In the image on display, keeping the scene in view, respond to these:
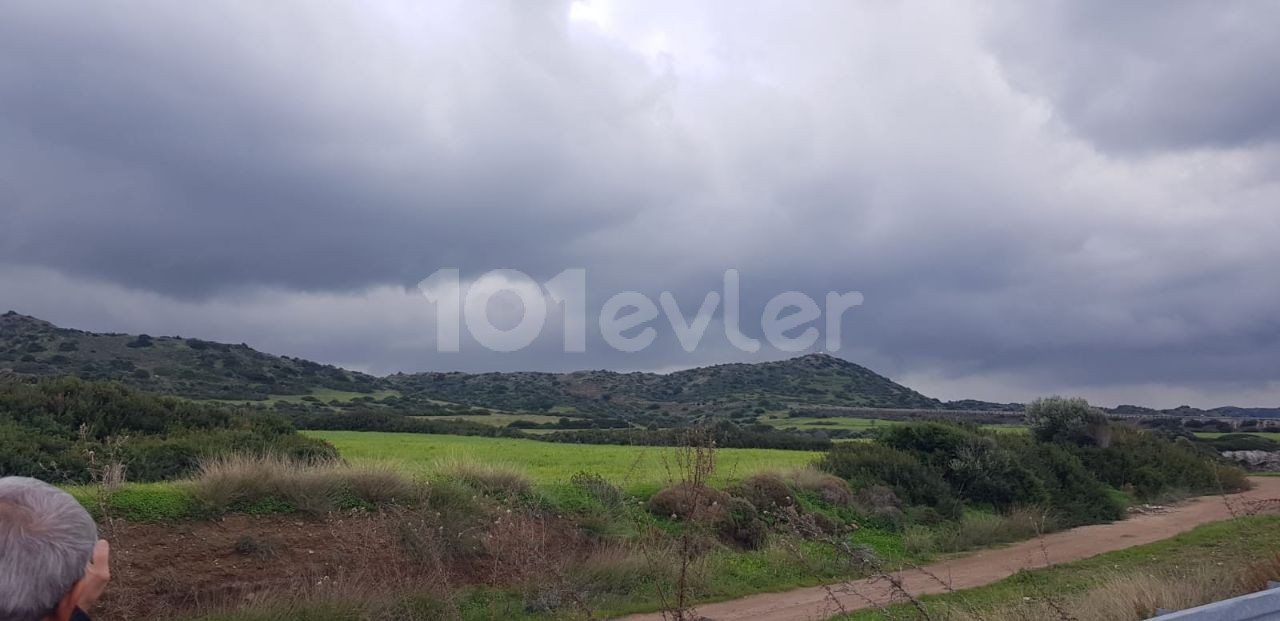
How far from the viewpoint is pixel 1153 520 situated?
23.0m

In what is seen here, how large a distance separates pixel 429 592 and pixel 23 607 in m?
9.12

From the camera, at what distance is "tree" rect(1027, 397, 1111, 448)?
31844 millimetres

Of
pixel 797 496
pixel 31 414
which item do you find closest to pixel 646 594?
pixel 797 496

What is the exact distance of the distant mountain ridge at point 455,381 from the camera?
184 feet

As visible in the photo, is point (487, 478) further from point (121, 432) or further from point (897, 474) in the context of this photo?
point (897, 474)

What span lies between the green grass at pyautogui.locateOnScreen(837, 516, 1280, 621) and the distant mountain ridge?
3897 centimetres

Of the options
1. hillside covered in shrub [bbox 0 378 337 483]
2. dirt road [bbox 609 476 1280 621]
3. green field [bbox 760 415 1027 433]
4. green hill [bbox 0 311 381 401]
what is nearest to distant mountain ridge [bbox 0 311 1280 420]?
green hill [bbox 0 311 381 401]

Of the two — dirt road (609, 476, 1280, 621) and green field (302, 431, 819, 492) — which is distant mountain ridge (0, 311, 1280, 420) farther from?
dirt road (609, 476, 1280, 621)

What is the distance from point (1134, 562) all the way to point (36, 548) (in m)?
17.1

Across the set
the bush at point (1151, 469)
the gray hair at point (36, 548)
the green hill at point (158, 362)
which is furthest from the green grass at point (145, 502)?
the green hill at point (158, 362)

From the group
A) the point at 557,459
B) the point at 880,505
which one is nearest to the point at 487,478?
the point at 557,459

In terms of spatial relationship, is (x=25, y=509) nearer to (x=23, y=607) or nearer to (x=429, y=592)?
(x=23, y=607)

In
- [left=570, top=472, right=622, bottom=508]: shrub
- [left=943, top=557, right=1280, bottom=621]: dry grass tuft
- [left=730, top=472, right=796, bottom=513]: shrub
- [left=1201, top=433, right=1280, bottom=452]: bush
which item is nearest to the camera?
[left=943, top=557, right=1280, bottom=621]: dry grass tuft

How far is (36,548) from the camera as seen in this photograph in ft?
9.12
